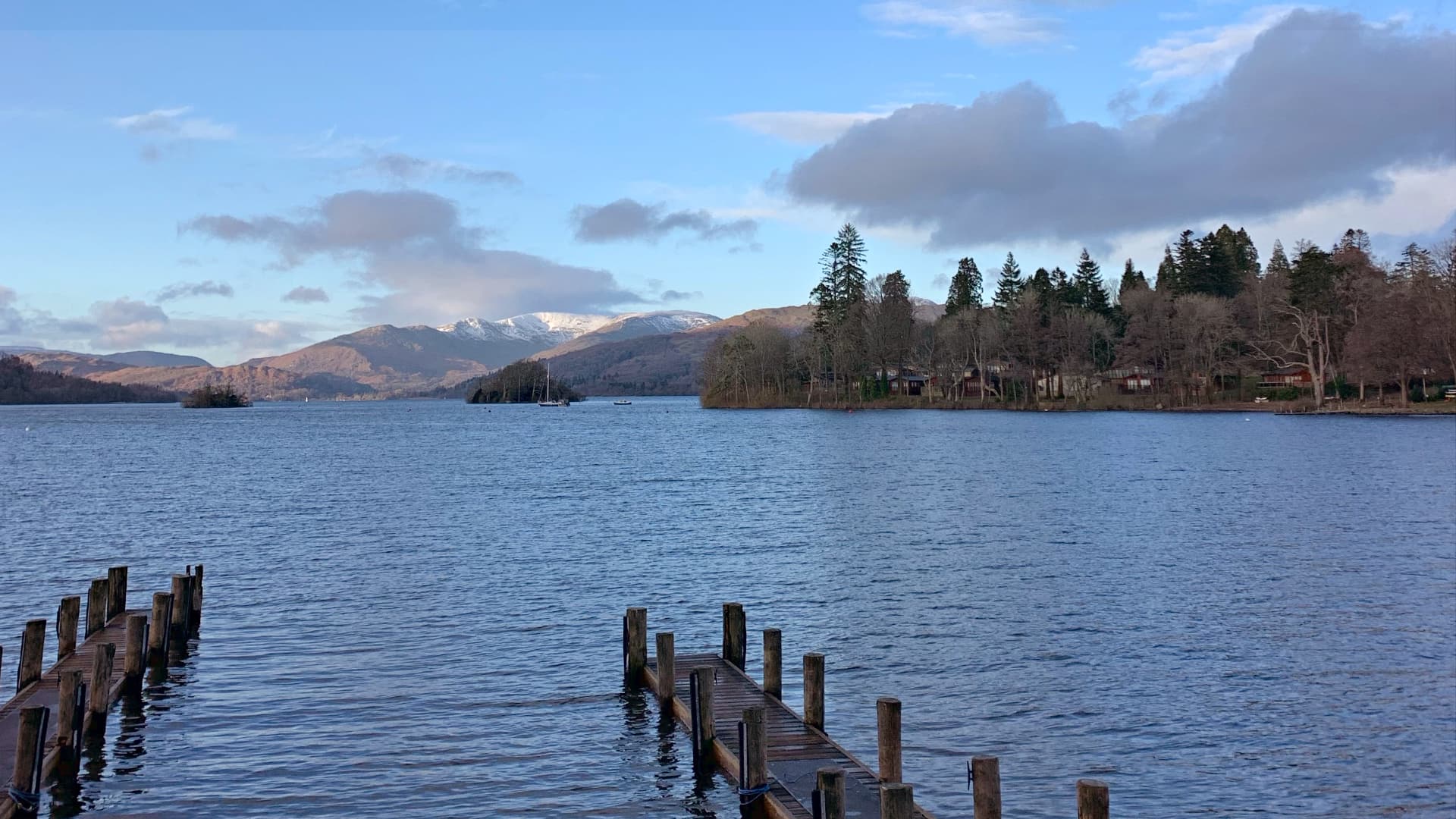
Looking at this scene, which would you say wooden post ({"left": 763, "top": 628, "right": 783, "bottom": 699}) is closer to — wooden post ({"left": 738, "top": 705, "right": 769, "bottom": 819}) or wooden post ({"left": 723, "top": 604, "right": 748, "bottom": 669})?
wooden post ({"left": 723, "top": 604, "right": 748, "bottom": 669})

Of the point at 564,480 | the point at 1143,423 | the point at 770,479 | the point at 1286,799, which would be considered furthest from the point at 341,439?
the point at 1286,799

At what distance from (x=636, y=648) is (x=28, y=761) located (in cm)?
997

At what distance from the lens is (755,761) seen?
15141mm

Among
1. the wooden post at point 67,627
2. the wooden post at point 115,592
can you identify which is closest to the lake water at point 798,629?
the wooden post at point 67,627

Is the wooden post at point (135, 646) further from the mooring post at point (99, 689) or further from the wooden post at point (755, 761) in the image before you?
the wooden post at point (755, 761)

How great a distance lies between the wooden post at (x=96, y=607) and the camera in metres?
23.8

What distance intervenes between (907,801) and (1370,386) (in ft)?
500

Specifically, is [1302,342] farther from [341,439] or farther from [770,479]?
[341,439]

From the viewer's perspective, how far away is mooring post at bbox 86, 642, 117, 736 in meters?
18.2

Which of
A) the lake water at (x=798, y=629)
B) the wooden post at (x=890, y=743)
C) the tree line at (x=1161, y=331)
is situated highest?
the tree line at (x=1161, y=331)

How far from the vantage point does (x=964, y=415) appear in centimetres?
16250

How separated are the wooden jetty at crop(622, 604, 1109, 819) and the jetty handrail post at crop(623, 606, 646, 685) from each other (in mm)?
19

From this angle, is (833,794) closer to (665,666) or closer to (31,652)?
(665,666)

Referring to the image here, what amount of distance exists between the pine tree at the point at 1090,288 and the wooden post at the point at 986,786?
16826 centimetres
